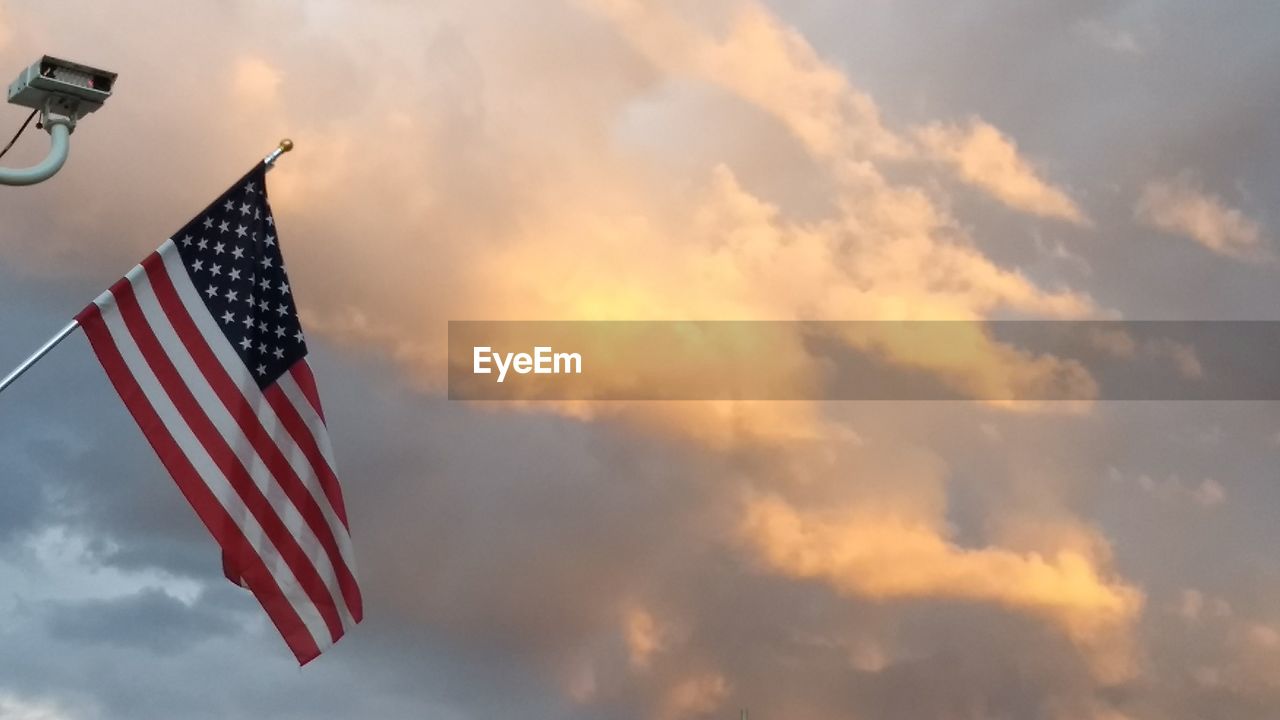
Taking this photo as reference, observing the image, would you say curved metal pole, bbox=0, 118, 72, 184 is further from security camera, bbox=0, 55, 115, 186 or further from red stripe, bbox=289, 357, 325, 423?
red stripe, bbox=289, 357, 325, 423

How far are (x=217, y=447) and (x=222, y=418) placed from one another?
46 centimetres

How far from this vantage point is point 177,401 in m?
19.7

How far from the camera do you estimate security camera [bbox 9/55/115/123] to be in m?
17.5

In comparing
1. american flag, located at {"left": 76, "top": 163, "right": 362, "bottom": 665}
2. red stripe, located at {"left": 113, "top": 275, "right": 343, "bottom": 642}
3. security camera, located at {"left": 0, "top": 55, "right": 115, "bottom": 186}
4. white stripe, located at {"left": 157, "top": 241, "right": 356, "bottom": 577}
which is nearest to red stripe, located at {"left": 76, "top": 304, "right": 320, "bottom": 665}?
american flag, located at {"left": 76, "top": 163, "right": 362, "bottom": 665}

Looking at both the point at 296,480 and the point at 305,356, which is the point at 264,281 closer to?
the point at 305,356

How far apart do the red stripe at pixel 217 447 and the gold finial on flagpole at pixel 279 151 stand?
10.5 feet

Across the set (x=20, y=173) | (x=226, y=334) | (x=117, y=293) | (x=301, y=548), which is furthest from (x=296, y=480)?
(x=20, y=173)

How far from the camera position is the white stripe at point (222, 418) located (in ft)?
65.2

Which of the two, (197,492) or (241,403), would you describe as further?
(241,403)

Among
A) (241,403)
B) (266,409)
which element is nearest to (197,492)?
(241,403)

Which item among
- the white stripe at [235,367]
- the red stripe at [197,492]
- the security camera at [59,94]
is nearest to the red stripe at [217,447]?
the red stripe at [197,492]

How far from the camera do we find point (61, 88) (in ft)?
57.8

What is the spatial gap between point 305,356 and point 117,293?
2802mm

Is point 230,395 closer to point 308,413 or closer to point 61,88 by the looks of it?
point 308,413
